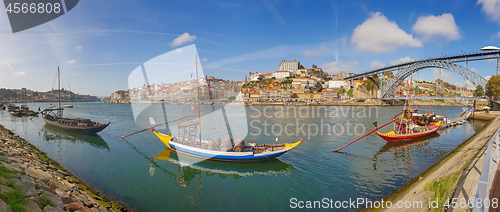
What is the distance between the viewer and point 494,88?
30.0 m

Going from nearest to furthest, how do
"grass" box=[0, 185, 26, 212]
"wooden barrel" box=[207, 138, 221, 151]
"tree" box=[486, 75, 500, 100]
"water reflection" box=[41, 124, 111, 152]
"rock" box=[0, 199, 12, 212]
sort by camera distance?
"rock" box=[0, 199, 12, 212], "grass" box=[0, 185, 26, 212], "wooden barrel" box=[207, 138, 221, 151], "water reflection" box=[41, 124, 111, 152], "tree" box=[486, 75, 500, 100]

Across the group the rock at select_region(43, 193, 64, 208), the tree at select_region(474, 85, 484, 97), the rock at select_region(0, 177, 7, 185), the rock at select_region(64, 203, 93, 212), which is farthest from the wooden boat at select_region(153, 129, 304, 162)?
the tree at select_region(474, 85, 484, 97)

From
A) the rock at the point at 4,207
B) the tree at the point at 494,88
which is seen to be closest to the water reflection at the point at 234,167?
the rock at the point at 4,207

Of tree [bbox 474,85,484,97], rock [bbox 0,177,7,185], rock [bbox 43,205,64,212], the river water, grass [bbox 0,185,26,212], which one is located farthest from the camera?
tree [bbox 474,85,484,97]

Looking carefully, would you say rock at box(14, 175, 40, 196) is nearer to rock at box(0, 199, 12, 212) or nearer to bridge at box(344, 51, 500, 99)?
rock at box(0, 199, 12, 212)

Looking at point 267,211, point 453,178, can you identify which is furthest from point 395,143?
point 267,211

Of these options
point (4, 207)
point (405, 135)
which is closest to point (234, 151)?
point (4, 207)

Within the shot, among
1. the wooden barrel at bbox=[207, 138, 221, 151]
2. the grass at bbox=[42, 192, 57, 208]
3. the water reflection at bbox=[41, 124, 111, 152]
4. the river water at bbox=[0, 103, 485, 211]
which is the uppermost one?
the grass at bbox=[42, 192, 57, 208]

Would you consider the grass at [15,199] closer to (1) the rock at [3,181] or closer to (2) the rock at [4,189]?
(2) the rock at [4,189]

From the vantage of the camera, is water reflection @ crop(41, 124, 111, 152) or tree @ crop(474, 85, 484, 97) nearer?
water reflection @ crop(41, 124, 111, 152)

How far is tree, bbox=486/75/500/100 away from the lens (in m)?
29.9

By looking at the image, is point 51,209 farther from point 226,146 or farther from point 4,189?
point 226,146

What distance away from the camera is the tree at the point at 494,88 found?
29938mm

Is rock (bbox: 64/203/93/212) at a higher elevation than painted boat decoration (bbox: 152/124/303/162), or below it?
higher
